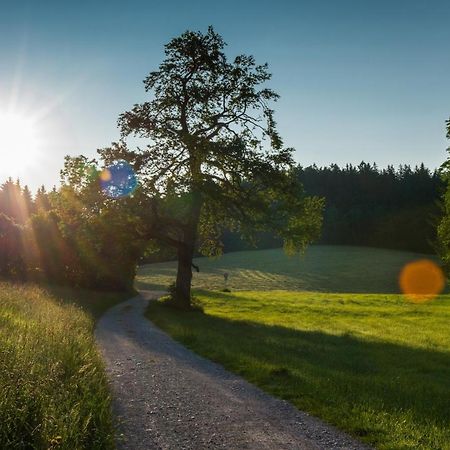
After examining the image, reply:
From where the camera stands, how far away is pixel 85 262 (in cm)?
4531

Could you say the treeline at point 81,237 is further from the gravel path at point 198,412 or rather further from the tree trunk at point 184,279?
the gravel path at point 198,412

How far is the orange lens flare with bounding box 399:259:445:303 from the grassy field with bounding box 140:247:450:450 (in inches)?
894

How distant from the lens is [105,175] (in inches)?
1252

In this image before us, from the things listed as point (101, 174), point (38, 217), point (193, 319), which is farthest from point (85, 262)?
point (193, 319)

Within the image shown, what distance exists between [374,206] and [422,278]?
163 ft

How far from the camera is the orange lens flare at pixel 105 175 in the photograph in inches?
1244

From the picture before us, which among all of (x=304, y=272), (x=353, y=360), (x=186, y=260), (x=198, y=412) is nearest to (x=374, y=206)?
(x=304, y=272)

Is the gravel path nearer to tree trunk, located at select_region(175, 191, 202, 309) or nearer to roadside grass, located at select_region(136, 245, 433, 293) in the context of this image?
tree trunk, located at select_region(175, 191, 202, 309)

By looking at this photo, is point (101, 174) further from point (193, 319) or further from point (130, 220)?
point (193, 319)

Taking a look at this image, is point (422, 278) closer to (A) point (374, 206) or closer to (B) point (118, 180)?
(A) point (374, 206)

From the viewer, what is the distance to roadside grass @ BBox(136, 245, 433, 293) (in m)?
69.5

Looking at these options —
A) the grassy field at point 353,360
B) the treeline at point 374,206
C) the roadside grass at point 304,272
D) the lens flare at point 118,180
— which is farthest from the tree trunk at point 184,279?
the treeline at point 374,206

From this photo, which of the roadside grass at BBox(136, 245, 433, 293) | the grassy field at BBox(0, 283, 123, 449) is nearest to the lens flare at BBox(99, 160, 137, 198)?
the grassy field at BBox(0, 283, 123, 449)

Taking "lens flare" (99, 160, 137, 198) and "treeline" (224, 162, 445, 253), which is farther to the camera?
"treeline" (224, 162, 445, 253)
